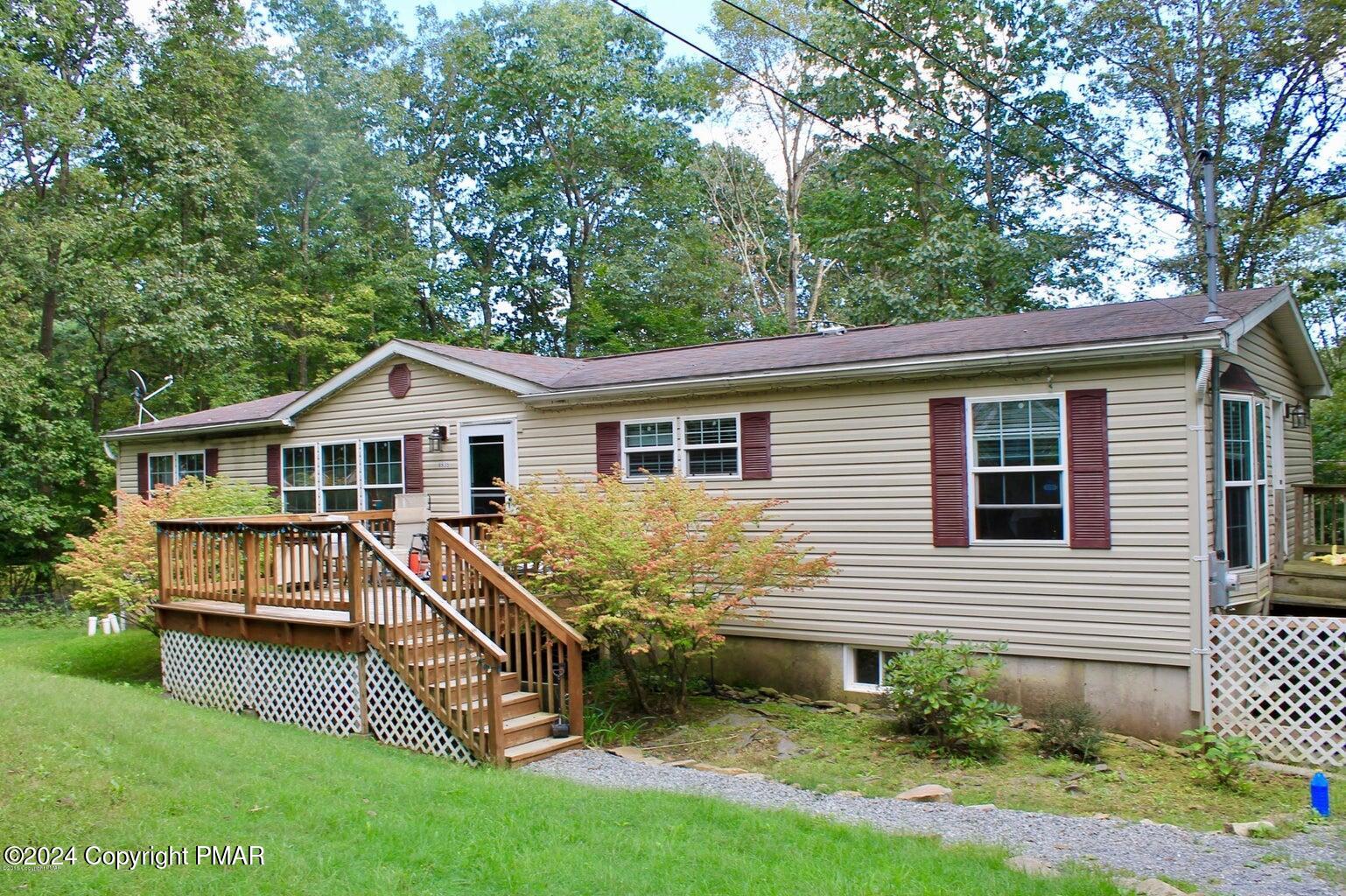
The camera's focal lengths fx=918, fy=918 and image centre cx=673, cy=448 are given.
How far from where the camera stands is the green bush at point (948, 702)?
24.4ft

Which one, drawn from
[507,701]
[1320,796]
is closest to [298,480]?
[507,701]

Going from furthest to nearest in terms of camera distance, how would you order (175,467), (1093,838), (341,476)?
(175,467)
(341,476)
(1093,838)

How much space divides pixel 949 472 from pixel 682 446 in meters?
3.09

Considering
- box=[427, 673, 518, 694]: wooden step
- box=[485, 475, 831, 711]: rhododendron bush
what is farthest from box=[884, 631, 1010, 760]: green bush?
box=[427, 673, 518, 694]: wooden step

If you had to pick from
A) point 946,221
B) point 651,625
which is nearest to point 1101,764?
point 651,625

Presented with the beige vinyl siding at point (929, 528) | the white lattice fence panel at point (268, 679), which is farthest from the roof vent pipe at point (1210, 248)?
the white lattice fence panel at point (268, 679)

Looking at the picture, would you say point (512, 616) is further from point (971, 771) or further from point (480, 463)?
point (971, 771)

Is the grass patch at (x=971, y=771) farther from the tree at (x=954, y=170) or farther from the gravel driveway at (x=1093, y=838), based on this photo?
the tree at (x=954, y=170)

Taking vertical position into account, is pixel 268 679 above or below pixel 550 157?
below

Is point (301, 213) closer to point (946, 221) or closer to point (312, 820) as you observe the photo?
point (946, 221)

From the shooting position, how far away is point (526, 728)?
767 cm

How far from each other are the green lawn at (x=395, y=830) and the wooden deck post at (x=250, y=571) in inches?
87.6

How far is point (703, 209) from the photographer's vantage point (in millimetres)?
30234

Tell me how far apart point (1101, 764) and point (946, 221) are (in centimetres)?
1628
